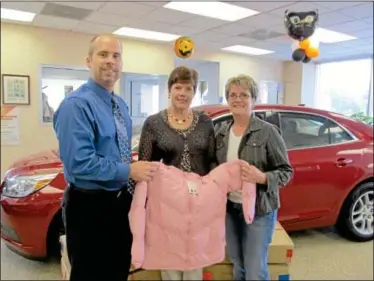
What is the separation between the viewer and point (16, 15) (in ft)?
8.96

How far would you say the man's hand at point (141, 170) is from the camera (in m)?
0.87

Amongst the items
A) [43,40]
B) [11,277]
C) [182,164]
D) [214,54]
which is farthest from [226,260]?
[43,40]

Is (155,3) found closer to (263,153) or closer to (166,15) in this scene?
(166,15)

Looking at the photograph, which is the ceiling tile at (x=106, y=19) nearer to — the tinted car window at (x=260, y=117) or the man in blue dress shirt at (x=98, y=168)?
the tinted car window at (x=260, y=117)

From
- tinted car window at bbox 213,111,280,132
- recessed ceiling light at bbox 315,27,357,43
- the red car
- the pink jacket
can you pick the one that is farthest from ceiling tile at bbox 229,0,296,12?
the pink jacket

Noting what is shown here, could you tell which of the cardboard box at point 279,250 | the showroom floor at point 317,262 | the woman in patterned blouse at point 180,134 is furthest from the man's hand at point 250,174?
the showroom floor at point 317,262

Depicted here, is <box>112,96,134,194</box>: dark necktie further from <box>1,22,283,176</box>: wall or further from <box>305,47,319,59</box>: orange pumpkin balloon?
<box>305,47,319,59</box>: orange pumpkin balloon

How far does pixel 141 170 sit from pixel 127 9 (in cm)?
240

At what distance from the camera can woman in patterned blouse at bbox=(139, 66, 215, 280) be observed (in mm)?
1007

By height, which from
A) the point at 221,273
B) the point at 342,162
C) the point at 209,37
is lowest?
the point at 221,273

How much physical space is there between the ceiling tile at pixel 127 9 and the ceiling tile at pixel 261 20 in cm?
101

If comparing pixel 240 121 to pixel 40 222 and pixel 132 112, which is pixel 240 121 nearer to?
pixel 132 112

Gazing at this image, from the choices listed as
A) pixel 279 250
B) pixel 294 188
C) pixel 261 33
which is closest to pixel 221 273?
pixel 279 250

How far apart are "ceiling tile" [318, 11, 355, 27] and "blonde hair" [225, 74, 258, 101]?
2287 millimetres
